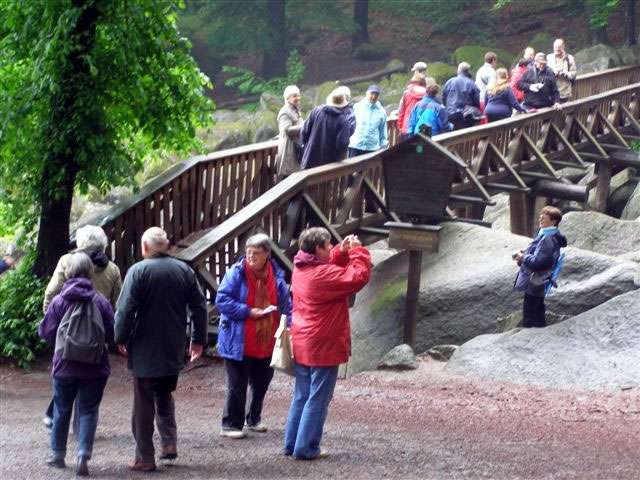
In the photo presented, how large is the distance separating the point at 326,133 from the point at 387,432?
566 cm

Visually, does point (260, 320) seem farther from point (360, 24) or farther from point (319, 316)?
point (360, 24)

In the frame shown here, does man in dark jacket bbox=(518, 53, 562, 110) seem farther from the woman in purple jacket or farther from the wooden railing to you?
the woman in purple jacket

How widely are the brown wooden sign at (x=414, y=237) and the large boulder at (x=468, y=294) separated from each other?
672 millimetres

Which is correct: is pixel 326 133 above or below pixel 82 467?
above

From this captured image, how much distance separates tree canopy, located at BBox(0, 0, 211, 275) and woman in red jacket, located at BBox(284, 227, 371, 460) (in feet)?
12.9

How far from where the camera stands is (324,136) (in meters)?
13.5

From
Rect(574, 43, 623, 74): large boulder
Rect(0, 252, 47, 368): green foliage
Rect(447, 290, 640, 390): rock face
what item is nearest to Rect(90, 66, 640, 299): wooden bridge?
Rect(0, 252, 47, 368): green foliage

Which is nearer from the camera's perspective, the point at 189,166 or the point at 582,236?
the point at 189,166

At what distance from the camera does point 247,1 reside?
33.4 m

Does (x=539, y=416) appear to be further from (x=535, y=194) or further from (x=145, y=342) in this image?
(x=535, y=194)

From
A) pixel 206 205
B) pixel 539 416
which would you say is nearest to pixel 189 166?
pixel 206 205

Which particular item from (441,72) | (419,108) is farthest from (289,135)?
(441,72)

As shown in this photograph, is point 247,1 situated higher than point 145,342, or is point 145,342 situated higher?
point 247,1

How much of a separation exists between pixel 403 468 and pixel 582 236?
31.5 ft
